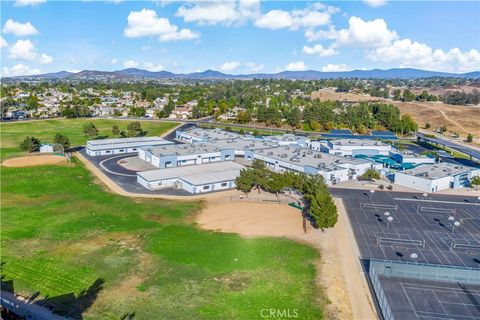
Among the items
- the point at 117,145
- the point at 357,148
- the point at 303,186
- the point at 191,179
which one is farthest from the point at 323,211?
the point at 117,145

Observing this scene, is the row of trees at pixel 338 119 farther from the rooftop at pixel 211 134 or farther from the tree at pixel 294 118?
the rooftop at pixel 211 134

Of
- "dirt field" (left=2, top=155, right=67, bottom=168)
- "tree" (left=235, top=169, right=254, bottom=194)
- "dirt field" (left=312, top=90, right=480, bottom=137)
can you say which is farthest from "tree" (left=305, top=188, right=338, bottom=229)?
"dirt field" (left=312, top=90, right=480, bottom=137)

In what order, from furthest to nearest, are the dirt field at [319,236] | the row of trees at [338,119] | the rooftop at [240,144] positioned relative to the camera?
the row of trees at [338,119]
the rooftop at [240,144]
the dirt field at [319,236]

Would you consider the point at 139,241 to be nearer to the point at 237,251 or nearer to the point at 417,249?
the point at 237,251

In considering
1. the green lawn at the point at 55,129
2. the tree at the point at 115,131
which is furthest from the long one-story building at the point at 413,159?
the tree at the point at 115,131

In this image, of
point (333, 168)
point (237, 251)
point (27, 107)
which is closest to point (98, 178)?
point (237, 251)
